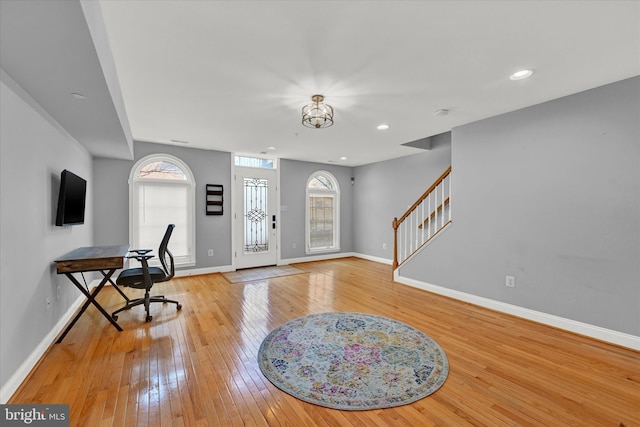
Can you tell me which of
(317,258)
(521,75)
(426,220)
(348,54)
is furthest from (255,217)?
(521,75)

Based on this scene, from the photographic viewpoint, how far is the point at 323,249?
7.08m

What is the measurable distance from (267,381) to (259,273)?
355 centimetres

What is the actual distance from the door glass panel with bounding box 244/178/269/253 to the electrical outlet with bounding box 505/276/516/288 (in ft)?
14.8

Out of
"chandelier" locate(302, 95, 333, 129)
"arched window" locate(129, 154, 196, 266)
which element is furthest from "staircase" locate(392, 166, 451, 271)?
"arched window" locate(129, 154, 196, 266)

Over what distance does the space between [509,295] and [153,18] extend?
4412 mm

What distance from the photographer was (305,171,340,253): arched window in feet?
22.6

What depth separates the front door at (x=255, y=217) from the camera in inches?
229

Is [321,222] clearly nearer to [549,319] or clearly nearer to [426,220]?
[426,220]

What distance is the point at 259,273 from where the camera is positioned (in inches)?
217

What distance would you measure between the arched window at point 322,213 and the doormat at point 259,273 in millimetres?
1107

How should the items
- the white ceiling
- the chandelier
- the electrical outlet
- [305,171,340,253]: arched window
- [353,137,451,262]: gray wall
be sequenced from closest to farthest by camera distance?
the white ceiling
the chandelier
the electrical outlet
[353,137,451,262]: gray wall
[305,171,340,253]: arched window

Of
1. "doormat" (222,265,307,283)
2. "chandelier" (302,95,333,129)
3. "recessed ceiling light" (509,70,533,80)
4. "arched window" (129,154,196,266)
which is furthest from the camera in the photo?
"doormat" (222,265,307,283)

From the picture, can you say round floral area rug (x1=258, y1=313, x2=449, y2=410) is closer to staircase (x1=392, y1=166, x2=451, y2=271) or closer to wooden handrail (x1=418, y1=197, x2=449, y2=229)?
staircase (x1=392, y1=166, x2=451, y2=271)

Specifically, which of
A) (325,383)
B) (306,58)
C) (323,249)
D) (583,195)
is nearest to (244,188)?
(323,249)
